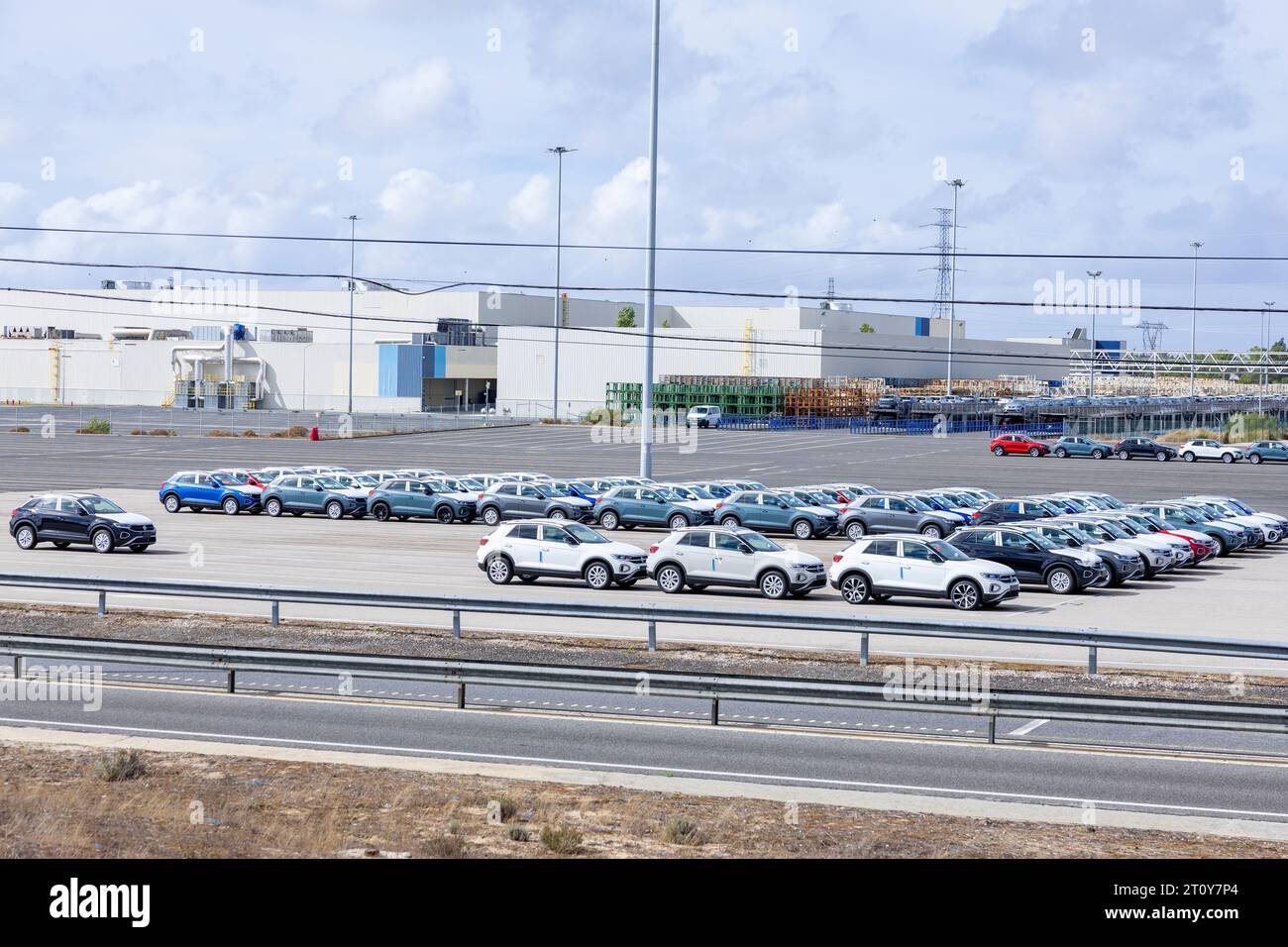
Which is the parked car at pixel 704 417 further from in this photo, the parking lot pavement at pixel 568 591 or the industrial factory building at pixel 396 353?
the parking lot pavement at pixel 568 591

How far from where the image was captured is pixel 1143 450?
71750 millimetres

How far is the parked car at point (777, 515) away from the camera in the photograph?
126 ft

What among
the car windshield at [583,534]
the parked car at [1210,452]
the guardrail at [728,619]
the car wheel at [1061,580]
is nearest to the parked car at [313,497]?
the car windshield at [583,534]

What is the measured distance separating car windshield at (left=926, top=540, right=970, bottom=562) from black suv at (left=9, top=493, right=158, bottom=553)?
719 inches

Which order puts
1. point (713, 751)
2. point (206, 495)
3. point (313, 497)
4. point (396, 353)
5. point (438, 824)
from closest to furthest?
point (438, 824), point (713, 751), point (313, 497), point (206, 495), point (396, 353)

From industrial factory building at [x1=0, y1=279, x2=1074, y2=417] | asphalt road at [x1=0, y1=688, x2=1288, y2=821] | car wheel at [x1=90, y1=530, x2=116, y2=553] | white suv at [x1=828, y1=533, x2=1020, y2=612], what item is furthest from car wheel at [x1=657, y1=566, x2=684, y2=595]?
industrial factory building at [x1=0, y1=279, x2=1074, y2=417]

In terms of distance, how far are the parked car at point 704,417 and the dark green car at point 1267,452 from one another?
39819 mm

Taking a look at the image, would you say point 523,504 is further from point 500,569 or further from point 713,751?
point 713,751

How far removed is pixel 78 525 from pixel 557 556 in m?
12.9

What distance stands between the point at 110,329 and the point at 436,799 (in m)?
142

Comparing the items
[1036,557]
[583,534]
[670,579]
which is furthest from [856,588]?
[583,534]
